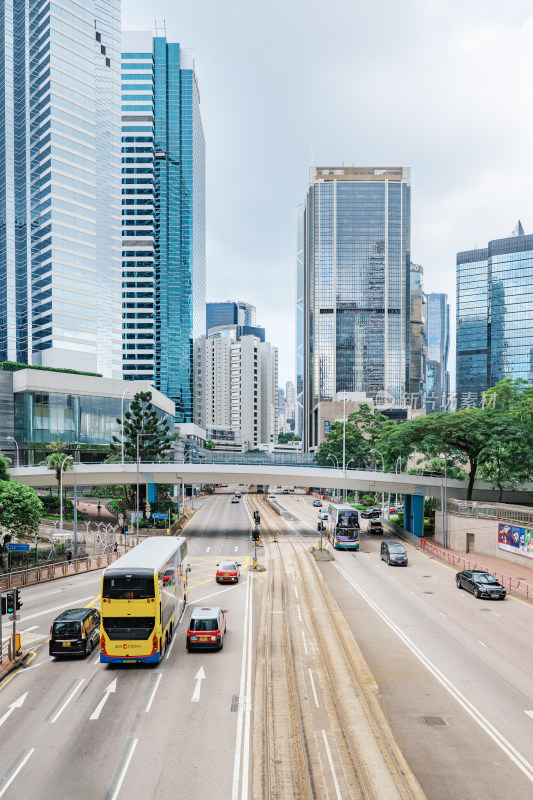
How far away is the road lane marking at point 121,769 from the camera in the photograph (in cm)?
1232

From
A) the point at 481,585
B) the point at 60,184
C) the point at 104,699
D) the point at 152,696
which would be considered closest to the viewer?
the point at 104,699

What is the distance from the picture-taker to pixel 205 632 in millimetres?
22625

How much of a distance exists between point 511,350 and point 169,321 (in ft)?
404

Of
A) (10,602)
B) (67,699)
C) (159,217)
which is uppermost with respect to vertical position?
(159,217)

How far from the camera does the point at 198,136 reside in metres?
187

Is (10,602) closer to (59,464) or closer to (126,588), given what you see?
(126,588)

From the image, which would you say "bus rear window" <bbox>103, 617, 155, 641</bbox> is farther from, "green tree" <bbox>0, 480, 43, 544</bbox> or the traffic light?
"green tree" <bbox>0, 480, 43, 544</bbox>

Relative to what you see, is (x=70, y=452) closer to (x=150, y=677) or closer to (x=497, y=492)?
(x=497, y=492)

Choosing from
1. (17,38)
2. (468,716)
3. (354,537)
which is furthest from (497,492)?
(17,38)

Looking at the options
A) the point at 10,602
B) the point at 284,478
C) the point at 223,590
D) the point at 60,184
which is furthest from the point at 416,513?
the point at 60,184

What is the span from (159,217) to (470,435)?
5556 inches

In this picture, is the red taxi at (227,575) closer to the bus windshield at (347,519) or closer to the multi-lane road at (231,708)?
the multi-lane road at (231,708)

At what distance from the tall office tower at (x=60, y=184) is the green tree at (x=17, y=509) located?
78.9 metres

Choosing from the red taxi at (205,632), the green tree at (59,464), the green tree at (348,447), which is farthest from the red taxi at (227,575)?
the green tree at (348,447)
